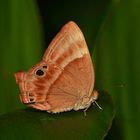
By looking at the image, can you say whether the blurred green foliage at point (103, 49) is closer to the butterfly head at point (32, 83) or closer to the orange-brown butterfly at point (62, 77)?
the orange-brown butterfly at point (62, 77)

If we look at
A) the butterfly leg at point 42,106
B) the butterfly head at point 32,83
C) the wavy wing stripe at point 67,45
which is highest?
the wavy wing stripe at point 67,45

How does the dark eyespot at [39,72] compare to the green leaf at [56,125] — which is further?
the dark eyespot at [39,72]

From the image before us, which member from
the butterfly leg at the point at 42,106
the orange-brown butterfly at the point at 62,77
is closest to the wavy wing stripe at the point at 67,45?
the orange-brown butterfly at the point at 62,77

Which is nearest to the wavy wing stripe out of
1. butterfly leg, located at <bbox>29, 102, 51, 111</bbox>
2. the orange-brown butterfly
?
the orange-brown butterfly

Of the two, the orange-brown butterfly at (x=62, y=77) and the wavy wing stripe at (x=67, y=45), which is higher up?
the wavy wing stripe at (x=67, y=45)

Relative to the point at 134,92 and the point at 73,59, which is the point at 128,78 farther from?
the point at 73,59

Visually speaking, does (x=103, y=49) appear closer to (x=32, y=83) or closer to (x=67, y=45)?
(x=67, y=45)

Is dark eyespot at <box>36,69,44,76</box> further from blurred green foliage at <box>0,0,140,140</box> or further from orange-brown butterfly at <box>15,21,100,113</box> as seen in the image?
blurred green foliage at <box>0,0,140,140</box>
